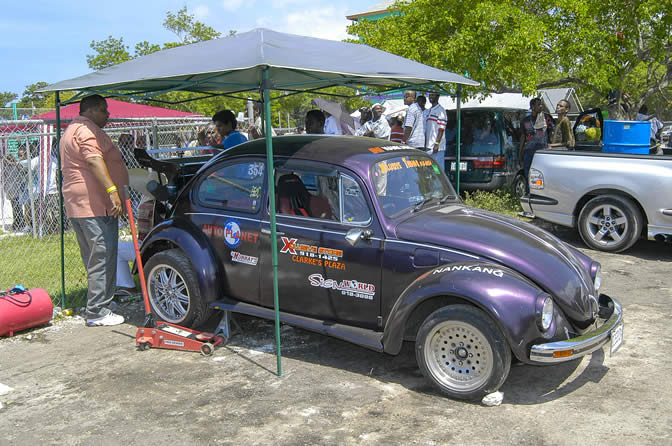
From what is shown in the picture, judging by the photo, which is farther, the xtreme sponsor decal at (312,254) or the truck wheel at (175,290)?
the truck wheel at (175,290)

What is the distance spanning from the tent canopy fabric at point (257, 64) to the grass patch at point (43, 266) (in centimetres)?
248

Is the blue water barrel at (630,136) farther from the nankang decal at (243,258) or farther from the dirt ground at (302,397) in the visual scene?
the nankang decal at (243,258)

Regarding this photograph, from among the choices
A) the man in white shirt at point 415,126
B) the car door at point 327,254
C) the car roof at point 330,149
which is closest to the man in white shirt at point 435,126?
the man in white shirt at point 415,126

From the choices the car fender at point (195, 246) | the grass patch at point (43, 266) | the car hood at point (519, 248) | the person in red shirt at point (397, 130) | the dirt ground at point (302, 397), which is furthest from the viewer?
the person in red shirt at point (397, 130)

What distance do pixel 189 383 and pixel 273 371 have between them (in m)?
0.66

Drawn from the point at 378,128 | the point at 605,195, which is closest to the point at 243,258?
the point at 605,195

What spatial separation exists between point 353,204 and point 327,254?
45 centimetres

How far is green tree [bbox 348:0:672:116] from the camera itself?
1063cm

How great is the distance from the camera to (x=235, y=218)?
5.18m

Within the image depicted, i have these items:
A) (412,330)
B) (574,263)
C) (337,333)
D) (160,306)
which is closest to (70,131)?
(160,306)

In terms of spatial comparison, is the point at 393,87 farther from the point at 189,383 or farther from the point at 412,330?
the point at 189,383

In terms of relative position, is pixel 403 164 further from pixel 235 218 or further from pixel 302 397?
pixel 302 397

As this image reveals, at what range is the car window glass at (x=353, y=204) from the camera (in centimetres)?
459

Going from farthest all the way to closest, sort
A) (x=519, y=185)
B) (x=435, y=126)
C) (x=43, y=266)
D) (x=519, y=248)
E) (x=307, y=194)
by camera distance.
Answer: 1. (x=519, y=185)
2. (x=435, y=126)
3. (x=43, y=266)
4. (x=307, y=194)
5. (x=519, y=248)
